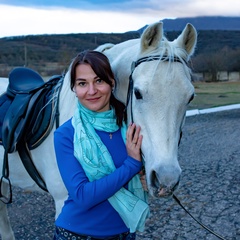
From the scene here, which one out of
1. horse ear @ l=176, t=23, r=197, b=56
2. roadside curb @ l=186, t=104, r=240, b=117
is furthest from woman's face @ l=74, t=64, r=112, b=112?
roadside curb @ l=186, t=104, r=240, b=117

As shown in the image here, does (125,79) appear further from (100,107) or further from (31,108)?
(31,108)

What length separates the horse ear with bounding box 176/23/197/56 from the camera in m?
1.56

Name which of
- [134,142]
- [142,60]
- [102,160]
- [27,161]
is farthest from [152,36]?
[27,161]

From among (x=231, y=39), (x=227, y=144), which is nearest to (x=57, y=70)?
(x=227, y=144)

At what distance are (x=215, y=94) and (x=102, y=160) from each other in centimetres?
1309

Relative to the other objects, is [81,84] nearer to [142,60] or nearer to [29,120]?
[142,60]

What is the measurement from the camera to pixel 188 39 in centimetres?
159

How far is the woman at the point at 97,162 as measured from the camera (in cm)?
136

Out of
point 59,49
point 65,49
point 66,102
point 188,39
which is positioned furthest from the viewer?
point 59,49

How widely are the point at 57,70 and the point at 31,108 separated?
9.27m

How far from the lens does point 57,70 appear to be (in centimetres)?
1109

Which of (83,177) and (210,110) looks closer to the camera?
(83,177)

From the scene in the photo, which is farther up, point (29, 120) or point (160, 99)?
point (160, 99)

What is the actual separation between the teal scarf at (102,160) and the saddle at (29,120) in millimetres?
541
